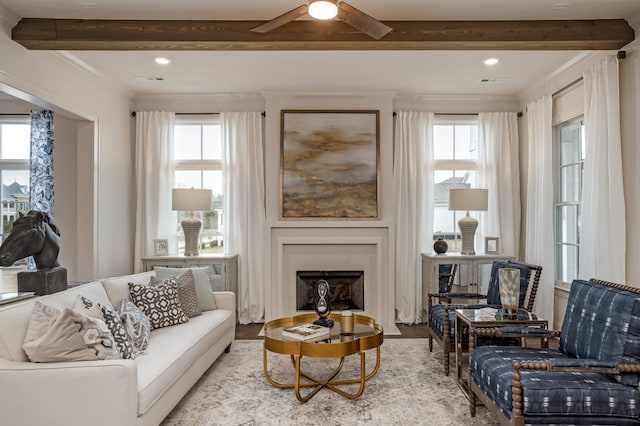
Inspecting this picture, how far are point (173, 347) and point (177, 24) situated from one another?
247cm

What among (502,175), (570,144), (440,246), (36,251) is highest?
(570,144)

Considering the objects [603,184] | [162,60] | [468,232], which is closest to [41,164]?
[162,60]

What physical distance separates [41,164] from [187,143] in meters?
1.65

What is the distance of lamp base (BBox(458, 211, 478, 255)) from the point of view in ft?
17.1

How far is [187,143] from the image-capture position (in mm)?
5656

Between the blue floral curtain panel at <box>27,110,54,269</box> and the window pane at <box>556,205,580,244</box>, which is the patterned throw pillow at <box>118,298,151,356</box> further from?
the window pane at <box>556,205,580,244</box>

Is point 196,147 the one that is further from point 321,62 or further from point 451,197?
point 451,197

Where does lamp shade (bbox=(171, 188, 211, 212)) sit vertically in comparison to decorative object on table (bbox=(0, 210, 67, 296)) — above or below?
above

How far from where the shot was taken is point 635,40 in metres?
3.49

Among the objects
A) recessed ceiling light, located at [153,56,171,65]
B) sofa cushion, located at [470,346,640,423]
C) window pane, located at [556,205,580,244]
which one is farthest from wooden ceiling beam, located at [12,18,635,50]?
sofa cushion, located at [470,346,640,423]

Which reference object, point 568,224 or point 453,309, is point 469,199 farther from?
point 453,309

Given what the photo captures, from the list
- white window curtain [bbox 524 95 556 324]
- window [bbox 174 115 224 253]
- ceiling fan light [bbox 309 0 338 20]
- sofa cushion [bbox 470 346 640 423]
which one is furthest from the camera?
window [bbox 174 115 224 253]

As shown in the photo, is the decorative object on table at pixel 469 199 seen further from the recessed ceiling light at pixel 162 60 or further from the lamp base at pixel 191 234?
the recessed ceiling light at pixel 162 60

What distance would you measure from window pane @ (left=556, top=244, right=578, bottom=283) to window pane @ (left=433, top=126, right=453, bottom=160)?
5.65 feet
